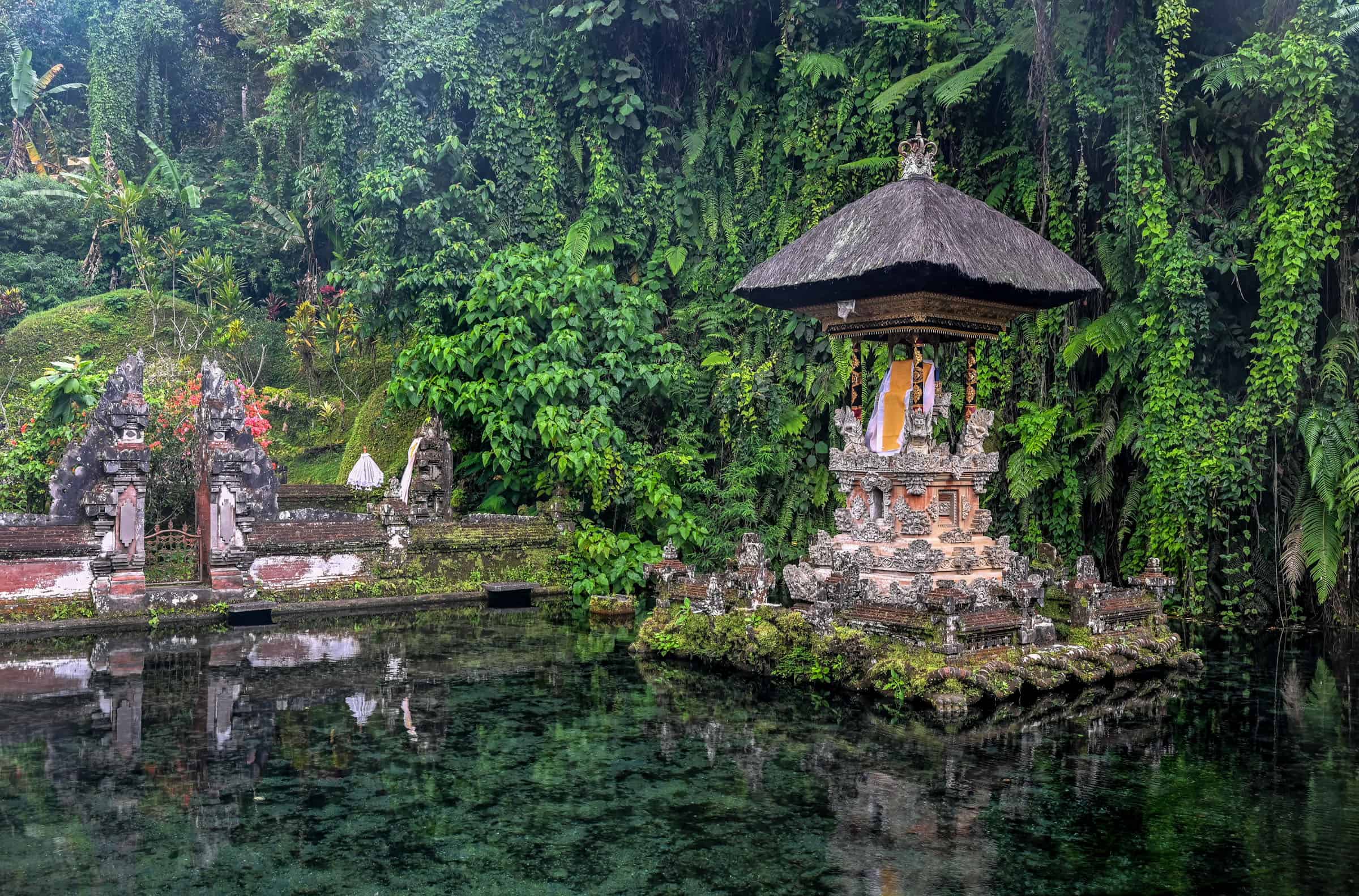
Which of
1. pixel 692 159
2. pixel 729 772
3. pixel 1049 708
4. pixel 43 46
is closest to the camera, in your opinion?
pixel 729 772

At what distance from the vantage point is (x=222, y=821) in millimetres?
5059

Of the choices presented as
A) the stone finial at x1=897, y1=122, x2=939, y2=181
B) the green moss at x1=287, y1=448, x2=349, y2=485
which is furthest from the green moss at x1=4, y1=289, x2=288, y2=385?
the stone finial at x1=897, y1=122, x2=939, y2=181

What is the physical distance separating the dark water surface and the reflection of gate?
7.39ft

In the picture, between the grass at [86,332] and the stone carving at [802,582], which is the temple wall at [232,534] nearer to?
the stone carving at [802,582]

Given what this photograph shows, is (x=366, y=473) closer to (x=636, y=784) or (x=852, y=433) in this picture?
(x=852, y=433)

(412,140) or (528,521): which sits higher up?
A: (412,140)

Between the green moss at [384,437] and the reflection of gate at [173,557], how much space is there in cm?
359

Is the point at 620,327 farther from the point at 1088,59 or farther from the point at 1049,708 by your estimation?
the point at 1049,708

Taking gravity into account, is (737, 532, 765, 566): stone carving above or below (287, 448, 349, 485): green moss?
below

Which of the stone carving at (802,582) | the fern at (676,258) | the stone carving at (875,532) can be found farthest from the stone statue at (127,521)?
the fern at (676,258)

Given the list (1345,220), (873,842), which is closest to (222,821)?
(873,842)

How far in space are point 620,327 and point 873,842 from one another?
9443 mm

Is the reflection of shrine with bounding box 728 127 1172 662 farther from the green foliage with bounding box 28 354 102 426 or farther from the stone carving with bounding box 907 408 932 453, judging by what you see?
the green foliage with bounding box 28 354 102 426

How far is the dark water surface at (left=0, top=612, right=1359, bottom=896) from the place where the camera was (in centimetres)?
Answer: 449
